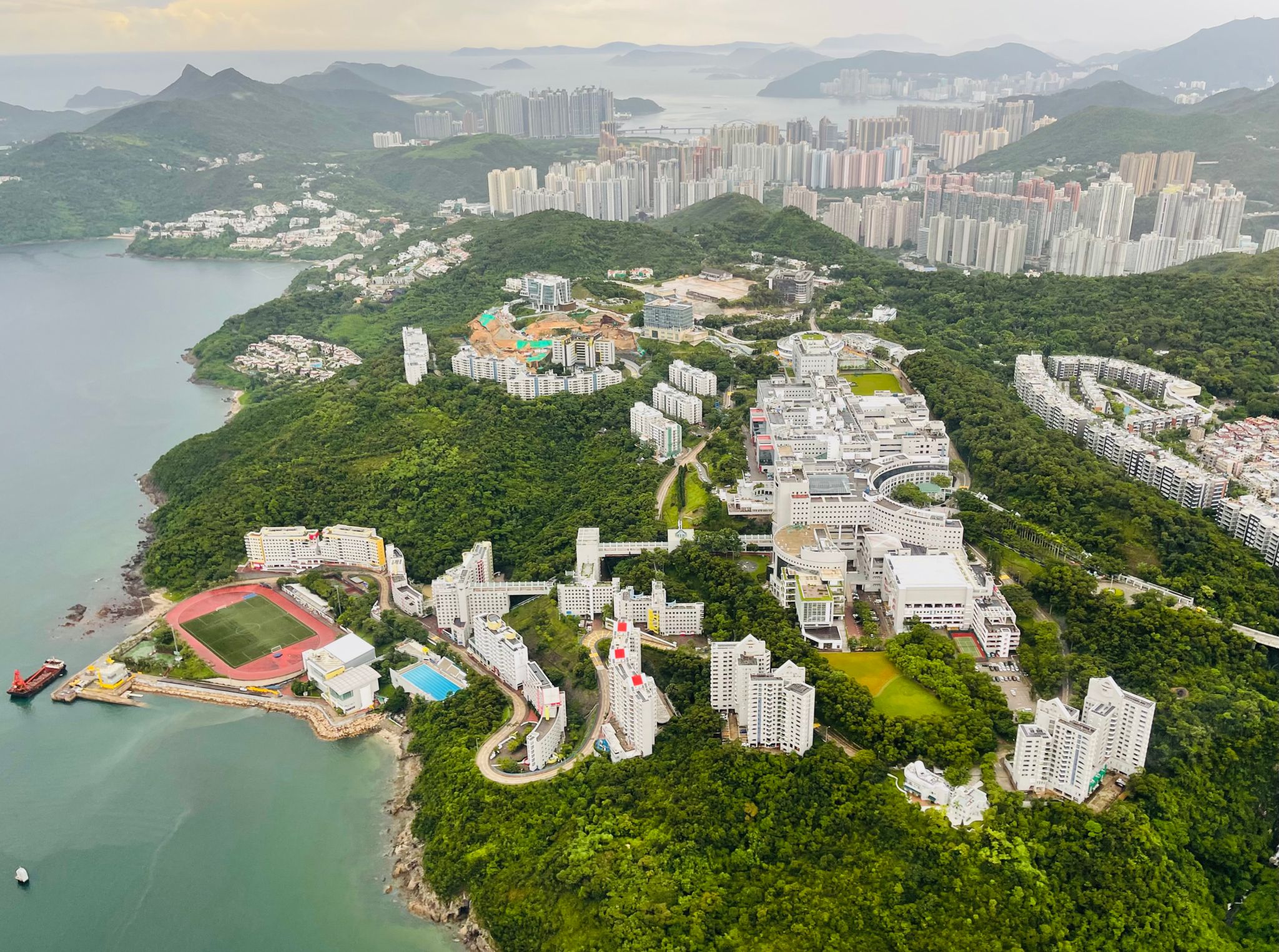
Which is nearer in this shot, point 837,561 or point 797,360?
point 837,561

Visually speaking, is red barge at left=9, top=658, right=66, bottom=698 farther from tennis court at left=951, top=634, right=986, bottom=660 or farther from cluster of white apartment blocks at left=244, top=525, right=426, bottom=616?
tennis court at left=951, top=634, right=986, bottom=660

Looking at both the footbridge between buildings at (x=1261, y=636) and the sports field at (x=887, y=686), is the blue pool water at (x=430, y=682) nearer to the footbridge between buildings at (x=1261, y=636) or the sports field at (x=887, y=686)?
the sports field at (x=887, y=686)

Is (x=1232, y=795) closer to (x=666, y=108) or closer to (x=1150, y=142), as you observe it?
(x=1150, y=142)

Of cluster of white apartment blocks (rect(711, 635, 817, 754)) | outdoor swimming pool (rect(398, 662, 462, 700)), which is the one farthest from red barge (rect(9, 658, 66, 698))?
cluster of white apartment blocks (rect(711, 635, 817, 754))

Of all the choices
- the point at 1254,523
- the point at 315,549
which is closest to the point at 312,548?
the point at 315,549

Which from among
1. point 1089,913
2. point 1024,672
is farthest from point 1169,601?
point 1089,913

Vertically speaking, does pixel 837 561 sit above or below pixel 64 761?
above

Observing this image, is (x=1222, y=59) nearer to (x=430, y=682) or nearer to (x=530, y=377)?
(x=530, y=377)
